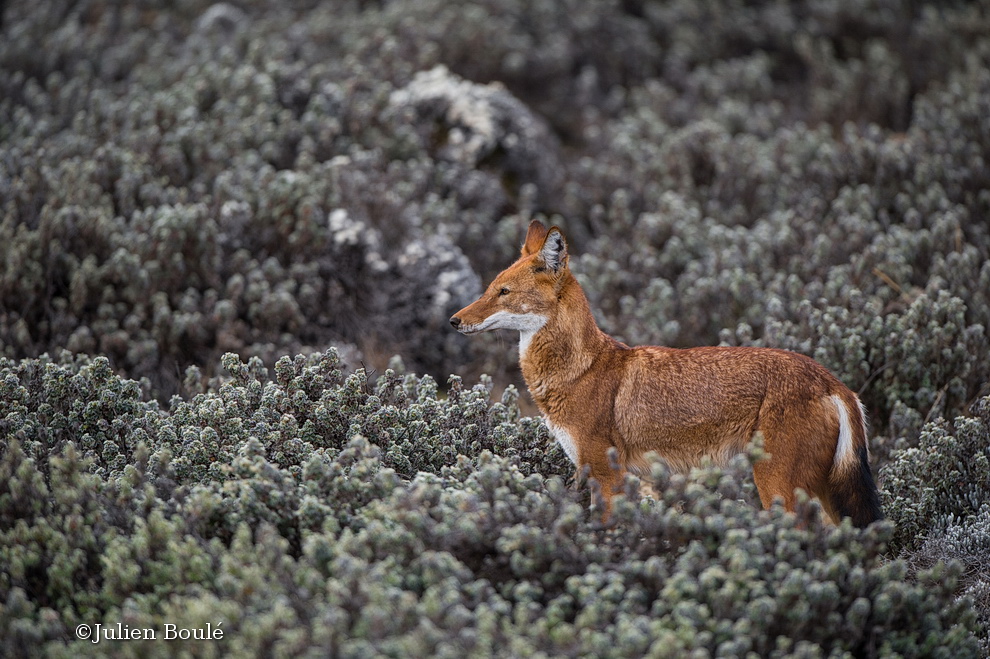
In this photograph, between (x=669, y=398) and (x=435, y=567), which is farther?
(x=669, y=398)

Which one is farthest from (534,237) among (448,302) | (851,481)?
(448,302)

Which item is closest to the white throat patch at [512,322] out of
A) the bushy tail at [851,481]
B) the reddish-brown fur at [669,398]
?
the reddish-brown fur at [669,398]

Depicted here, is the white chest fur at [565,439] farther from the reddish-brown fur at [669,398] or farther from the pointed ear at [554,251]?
the pointed ear at [554,251]

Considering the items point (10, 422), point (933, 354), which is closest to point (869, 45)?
point (933, 354)

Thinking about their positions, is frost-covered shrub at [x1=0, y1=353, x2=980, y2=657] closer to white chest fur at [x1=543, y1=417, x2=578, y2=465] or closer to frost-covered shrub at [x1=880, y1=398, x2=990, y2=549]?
white chest fur at [x1=543, y1=417, x2=578, y2=465]

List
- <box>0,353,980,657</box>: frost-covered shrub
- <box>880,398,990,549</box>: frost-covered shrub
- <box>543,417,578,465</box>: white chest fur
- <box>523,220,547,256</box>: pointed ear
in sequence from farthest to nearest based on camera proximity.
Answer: <box>523,220,547,256</box>: pointed ear → <box>880,398,990,549</box>: frost-covered shrub → <box>543,417,578,465</box>: white chest fur → <box>0,353,980,657</box>: frost-covered shrub

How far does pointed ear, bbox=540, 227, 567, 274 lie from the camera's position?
4613 millimetres

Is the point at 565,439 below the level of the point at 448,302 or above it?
above

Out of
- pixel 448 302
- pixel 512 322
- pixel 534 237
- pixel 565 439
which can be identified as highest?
pixel 534 237

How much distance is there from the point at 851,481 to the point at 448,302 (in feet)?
12.6

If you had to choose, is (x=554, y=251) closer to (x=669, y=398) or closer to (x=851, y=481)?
(x=669, y=398)

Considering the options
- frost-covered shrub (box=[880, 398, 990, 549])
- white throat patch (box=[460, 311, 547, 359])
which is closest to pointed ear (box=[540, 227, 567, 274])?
white throat patch (box=[460, 311, 547, 359])

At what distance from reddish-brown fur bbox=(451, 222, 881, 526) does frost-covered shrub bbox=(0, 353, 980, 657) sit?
28 cm

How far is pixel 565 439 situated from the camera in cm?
457
